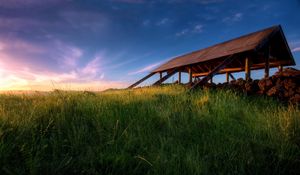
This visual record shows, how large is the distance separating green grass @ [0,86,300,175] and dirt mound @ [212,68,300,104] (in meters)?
2.98

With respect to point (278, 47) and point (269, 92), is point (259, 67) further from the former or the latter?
point (269, 92)

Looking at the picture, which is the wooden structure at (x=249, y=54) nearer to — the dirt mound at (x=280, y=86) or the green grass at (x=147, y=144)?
the dirt mound at (x=280, y=86)

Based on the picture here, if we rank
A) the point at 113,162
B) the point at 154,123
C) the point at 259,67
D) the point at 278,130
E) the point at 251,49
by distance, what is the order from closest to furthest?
the point at 113,162 < the point at 278,130 < the point at 154,123 < the point at 251,49 < the point at 259,67

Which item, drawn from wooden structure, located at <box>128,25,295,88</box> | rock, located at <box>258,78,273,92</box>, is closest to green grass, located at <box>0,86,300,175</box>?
rock, located at <box>258,78,273,92</box>

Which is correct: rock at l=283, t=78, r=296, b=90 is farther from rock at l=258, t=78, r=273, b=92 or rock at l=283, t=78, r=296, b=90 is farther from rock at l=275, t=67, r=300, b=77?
rock at l=258, t=78, r=273, b=92

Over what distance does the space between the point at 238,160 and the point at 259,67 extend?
14905 millimetres

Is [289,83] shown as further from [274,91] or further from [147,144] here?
[147,144]

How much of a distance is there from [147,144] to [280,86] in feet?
19.1

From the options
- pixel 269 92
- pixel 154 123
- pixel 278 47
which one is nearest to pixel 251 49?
pixel 269 92

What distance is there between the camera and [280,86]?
670 cm

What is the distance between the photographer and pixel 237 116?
453cm

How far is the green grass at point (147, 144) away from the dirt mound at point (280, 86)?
2980mm

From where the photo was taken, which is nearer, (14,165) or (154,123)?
(14,165)

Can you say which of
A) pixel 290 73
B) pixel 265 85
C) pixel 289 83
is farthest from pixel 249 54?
pixel 289 83
